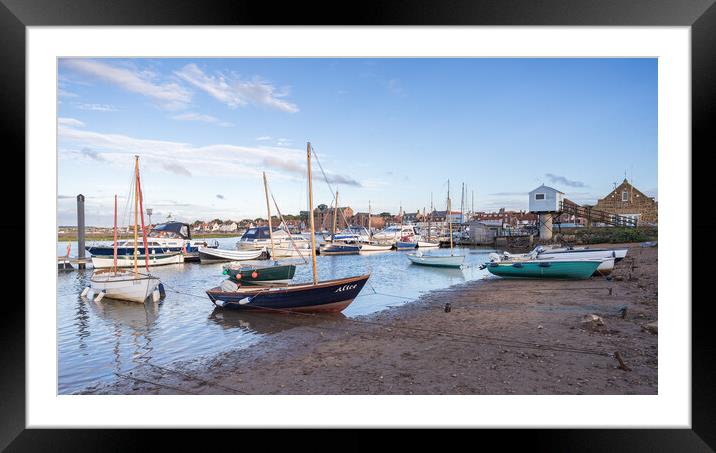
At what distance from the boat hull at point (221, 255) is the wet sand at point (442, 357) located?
58.5ft

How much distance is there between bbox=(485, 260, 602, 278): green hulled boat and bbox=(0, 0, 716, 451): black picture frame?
9.24m

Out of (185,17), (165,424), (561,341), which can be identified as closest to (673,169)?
(561,341)

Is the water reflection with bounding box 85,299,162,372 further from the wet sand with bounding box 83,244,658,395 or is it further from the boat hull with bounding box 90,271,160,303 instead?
the wet sand with bounding box 83,244,658,395

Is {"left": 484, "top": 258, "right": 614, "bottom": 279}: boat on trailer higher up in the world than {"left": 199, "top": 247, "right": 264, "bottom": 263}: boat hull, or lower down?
higher up

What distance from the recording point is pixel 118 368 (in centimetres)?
555

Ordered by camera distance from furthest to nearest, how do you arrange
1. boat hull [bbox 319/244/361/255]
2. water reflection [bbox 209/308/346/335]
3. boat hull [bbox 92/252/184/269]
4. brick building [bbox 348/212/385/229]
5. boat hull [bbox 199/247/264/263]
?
brick building [bbox 348/212/385/229]
boat hull [bbox 319/244/361/255]
boat hull [bbox 199/247/264/263]
boat hull [bbox 92/252/184/269]
water reflection [bbox 209/308/346/335]

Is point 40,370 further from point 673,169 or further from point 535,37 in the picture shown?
point 673,169

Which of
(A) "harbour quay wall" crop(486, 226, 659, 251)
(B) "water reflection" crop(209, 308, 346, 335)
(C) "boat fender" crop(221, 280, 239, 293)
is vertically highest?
(A) "harbour quay wall" crop(486, 226, 659, 251)

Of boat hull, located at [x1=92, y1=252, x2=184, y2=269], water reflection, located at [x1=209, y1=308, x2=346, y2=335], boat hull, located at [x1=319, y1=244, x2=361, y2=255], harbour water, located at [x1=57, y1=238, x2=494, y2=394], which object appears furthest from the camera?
boat hull, located at [x1=319, y1=244, x2=361, y2=255]

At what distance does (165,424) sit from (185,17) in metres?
3.63

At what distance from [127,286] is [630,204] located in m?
17.1

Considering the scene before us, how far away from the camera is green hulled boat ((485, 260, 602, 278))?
11.5m

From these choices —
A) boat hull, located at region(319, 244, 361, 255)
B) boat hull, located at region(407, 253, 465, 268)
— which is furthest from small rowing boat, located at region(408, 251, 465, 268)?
boat hull, located at region(319, 244, 361, 255)

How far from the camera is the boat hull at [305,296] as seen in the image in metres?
7.99
